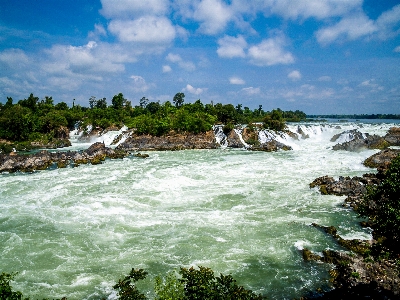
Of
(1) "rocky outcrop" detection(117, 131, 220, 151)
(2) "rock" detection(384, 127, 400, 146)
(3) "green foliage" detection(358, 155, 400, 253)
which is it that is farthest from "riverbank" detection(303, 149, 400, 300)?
(2) "rock" detection(384, 127, 400, 146)

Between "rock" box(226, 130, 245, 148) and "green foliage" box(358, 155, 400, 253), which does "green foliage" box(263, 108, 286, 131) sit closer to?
"rock" box(226, 130, 245, 148)

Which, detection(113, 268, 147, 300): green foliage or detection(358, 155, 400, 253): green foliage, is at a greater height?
detection(358, 155, 400, 253): green foliage

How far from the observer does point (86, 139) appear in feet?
198

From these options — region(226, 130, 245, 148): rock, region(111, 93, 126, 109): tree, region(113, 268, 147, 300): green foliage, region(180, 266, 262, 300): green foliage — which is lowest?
region(113, 268, 147, 300): green foliage

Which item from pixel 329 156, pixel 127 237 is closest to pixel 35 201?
pixel 127 237

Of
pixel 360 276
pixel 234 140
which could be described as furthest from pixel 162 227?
pixel 234 140

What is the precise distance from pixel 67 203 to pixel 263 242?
47.3ft

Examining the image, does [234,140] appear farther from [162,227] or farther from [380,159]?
[162,227]

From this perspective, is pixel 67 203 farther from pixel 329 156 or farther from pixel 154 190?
pixel 329 156

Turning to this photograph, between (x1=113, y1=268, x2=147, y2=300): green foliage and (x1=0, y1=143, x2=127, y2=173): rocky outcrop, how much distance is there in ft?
83.6

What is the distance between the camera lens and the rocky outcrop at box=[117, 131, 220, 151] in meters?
49.6

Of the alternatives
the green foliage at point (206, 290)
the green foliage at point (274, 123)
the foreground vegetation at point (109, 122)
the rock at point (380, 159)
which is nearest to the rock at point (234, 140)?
the foreground vegetation at point (109, 122)

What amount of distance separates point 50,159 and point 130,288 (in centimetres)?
2976

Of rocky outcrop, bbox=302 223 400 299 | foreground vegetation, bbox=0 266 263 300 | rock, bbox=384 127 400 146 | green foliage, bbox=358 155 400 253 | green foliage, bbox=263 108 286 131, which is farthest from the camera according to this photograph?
green foliage, bbox=263 108 286 131
